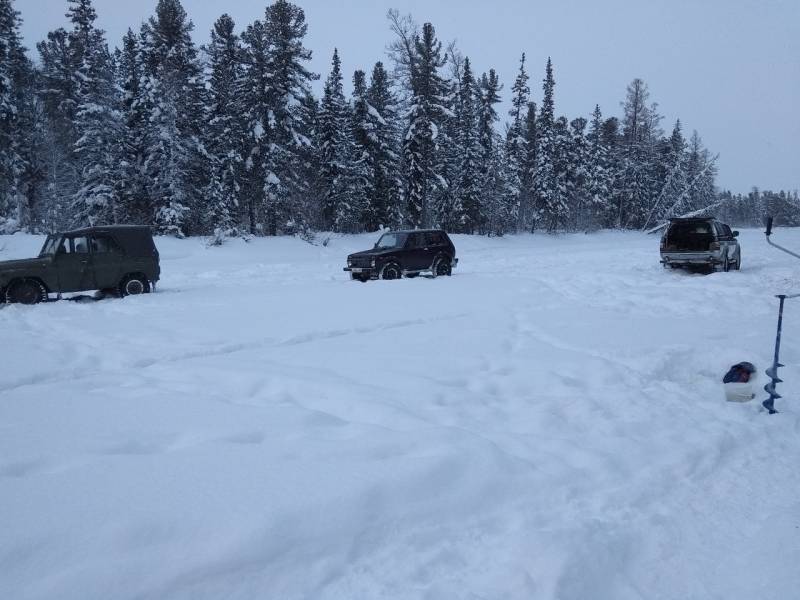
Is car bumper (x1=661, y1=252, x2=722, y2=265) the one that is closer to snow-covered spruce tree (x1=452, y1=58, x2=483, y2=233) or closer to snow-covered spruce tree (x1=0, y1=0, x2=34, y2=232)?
snow-covered spruce tree (x1=452, y1=58, x2=483, y2=233)

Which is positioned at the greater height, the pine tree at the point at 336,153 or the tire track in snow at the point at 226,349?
the pine tree at the point at 336,153

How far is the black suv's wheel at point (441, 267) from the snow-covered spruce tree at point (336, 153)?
1895 cm

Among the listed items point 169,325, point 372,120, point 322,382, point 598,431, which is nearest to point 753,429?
point 598,431

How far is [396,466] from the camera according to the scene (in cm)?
330

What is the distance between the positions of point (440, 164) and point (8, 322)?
33.7 meters

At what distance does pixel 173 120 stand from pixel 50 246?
60.5 ft

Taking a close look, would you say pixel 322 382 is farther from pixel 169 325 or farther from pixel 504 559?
pixel 169 325

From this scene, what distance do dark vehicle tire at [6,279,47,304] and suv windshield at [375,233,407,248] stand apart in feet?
31.7

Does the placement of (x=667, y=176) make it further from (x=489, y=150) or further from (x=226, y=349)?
(x=226, y=349)

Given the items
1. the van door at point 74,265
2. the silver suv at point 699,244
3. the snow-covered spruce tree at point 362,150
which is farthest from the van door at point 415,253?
the snow-covered spruce tree at point 362,150

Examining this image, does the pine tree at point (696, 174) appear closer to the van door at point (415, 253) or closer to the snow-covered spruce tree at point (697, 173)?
the snow-covered spruce tree at point (697, 173)

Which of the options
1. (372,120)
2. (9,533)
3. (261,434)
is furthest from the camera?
(372,120)

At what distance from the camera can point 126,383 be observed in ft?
17.2

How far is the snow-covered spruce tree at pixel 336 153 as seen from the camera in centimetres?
3391
